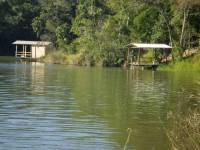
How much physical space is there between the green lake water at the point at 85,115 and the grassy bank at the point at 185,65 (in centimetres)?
2189


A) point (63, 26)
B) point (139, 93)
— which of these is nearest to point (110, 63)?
point (63, 26)

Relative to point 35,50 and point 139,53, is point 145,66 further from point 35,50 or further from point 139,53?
point 35,50

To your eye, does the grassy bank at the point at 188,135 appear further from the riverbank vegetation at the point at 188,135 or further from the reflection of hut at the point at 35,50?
the reflection of hut at the point at 35,50

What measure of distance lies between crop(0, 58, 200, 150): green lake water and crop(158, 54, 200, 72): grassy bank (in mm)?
21888

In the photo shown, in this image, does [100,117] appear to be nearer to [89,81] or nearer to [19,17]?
[89,81]

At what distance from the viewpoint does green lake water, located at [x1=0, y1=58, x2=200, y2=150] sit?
16.0m

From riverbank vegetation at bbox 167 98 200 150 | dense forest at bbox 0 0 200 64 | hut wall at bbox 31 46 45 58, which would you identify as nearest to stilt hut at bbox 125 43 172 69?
dense forest at bbox 0 0 200 64

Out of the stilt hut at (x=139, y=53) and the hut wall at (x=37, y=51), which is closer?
the stilt hut at (x=139, y=53)

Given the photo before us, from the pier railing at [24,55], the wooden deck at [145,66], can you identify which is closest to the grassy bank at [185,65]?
the wooden deck at [145,66]

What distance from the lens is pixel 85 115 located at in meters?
21.5

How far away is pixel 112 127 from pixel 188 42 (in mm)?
46388

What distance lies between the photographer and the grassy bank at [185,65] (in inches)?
2244

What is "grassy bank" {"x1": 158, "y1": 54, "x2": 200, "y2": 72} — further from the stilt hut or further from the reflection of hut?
the reflection of hut

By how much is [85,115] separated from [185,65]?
37.4 metres
